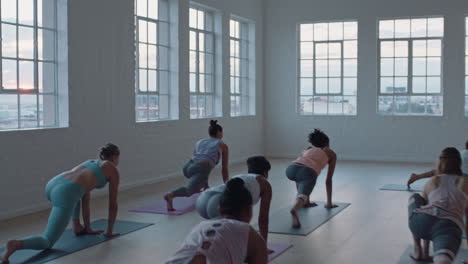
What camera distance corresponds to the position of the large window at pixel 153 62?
7621 mm

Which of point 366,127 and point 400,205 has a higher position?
point 366,127

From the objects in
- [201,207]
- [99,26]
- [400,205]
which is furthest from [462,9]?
[201,207]

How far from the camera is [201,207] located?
3.67 metres

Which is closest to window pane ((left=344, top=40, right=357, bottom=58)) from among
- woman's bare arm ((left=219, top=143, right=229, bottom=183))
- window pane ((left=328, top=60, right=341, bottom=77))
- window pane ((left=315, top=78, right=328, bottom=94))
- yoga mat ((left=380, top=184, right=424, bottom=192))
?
window pane ((left=328, top=60, right=341, bottom=77))

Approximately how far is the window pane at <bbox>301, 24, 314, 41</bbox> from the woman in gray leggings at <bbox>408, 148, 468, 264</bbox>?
7.62 m

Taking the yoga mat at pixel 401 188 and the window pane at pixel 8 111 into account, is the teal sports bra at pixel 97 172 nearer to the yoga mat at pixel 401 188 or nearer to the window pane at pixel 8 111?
the window pane at pixel 8 111

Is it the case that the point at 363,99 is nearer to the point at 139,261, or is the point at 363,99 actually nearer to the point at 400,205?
the point at 400,205

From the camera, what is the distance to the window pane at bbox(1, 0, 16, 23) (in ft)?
18.3

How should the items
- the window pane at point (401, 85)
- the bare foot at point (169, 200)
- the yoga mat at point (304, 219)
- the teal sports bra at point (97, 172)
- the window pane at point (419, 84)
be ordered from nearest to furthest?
the teal sports bra at point (97, 172) < the yoga mat at point (304, 219) < the bare foot at point (169, 200) < the window pane at point (419, 84) < the window pane at point (401, 85)

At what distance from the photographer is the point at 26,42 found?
586 centimetres

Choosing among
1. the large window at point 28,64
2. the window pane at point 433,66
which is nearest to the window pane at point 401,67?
the window pane at point 433,66

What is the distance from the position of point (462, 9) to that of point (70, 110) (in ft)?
22.6

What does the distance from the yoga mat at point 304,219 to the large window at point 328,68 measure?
483 cm

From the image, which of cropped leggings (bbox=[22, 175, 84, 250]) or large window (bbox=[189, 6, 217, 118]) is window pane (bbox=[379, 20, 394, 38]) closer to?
large window (bbox=[189, 6, 217, 118])
